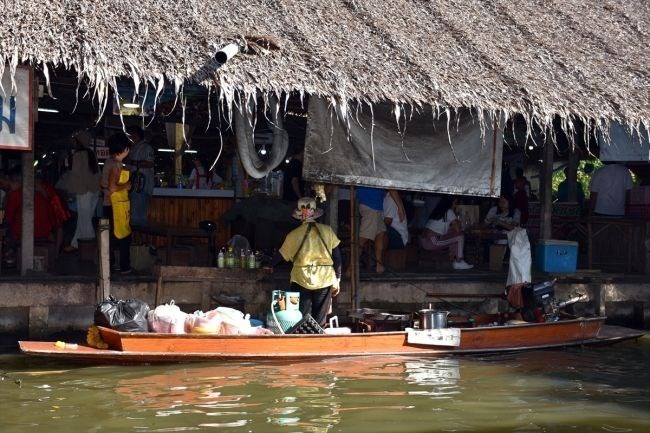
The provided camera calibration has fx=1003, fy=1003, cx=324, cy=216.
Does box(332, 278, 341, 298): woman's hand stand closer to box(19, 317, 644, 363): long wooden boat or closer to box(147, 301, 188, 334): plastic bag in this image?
box(19, 317, 644, 363): long wooden boat

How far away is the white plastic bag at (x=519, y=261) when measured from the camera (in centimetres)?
1294

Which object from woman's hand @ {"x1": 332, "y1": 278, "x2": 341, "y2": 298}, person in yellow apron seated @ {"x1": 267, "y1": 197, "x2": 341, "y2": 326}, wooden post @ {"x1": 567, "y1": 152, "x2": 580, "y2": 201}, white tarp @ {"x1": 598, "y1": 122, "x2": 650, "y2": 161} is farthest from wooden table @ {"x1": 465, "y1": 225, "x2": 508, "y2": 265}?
person in yellow apron seated @ {"x1": 267, "y1": 197, "x2": 341, "y2": 326}

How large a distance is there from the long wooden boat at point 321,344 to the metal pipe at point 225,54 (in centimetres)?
290

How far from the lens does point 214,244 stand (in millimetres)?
14945

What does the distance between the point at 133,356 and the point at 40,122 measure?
8874 millimetres

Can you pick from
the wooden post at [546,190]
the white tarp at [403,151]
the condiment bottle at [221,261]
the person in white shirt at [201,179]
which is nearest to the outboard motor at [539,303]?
the white tarp at [403,151]

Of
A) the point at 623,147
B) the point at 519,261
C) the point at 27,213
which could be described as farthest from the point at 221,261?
the point at 623,147

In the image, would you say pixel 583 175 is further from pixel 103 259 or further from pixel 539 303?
pixel 103 259

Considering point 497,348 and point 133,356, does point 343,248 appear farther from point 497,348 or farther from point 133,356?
point 133,356

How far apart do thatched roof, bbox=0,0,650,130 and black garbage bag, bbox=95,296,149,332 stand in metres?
2.37

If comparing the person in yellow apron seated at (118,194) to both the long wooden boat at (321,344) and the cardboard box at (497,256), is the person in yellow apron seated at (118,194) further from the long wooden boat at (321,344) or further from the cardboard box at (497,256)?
the cardboard box at (497,256)

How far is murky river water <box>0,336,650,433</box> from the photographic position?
832 cm

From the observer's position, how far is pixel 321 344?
11.0 metres

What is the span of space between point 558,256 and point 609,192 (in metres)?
1.93
